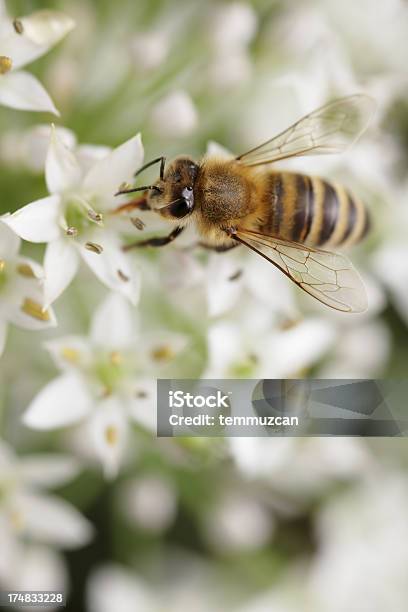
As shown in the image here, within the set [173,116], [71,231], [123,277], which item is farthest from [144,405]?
[173,116]

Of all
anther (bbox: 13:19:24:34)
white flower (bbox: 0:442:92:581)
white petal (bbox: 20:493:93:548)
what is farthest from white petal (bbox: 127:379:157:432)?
anther (bbox: 13:19:24:34)

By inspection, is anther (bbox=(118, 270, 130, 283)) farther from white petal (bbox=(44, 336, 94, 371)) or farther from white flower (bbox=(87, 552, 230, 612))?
white flower (bbox=(87, 552, 230, 612))

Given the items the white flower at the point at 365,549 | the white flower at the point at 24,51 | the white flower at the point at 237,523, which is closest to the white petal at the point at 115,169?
the white flower at the point at 24,51

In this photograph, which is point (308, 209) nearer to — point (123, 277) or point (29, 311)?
point (123, 277)

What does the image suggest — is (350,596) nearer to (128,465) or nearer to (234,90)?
(128,465)

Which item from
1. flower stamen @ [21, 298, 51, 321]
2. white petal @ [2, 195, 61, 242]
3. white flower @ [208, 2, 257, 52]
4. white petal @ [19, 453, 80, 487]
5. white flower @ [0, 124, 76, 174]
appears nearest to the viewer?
white petal @ [2, 195, 61, 242]
